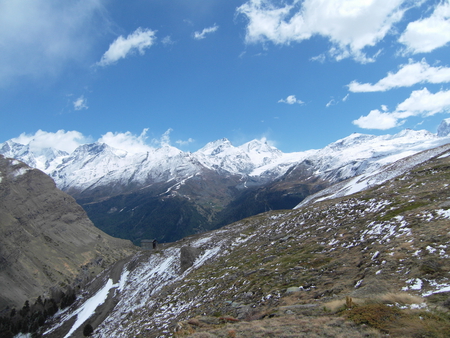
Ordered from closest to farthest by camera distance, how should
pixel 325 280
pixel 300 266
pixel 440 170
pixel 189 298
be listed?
pixel 325 280, pixel 300 266, pixel 189 298, pixel 440 170

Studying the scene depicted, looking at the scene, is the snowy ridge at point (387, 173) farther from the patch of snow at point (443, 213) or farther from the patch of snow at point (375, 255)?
the patch of snow at point (375, 255)

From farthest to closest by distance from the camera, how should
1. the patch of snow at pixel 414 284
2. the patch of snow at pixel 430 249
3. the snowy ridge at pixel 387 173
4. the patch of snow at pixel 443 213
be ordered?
the snowy ridge at pixel 387 173 < the patch of snow at pixel 443 213 < the patch of snow at pixel 430 249 < the patch of snow at pixel 414 284

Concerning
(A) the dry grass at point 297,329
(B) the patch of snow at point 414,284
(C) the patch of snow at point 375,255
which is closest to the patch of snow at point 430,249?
(C) the patch of snow at point 375,255

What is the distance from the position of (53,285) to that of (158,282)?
14355 centimetres

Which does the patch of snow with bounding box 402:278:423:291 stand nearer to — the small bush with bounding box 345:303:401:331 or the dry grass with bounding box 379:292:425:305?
the dry grass with bounding box 379:292:425:305

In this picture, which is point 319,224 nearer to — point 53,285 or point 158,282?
point 158,282

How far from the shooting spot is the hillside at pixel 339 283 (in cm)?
1207

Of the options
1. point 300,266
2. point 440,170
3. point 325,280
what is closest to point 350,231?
point 300,266

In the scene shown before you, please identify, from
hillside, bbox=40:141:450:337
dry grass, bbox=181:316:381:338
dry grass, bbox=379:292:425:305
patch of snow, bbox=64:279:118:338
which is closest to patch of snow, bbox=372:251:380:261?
hillside, bbox=40:141:450:337

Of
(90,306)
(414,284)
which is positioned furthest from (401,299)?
(90,306)

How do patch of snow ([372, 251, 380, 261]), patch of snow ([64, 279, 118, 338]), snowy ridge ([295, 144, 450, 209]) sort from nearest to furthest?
patch of snow ([372, 251, 380, 261]) < patch of snow ([64, 279, 118, 338]) < snowy ridge ([295, 144, 450, 209])

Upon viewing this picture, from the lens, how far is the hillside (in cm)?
1207

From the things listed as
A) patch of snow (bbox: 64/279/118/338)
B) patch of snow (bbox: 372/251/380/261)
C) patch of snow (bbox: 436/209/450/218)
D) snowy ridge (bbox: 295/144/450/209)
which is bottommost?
patch of snow (bbox: 64/279/118/338)

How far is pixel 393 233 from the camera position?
2316 centimetres
